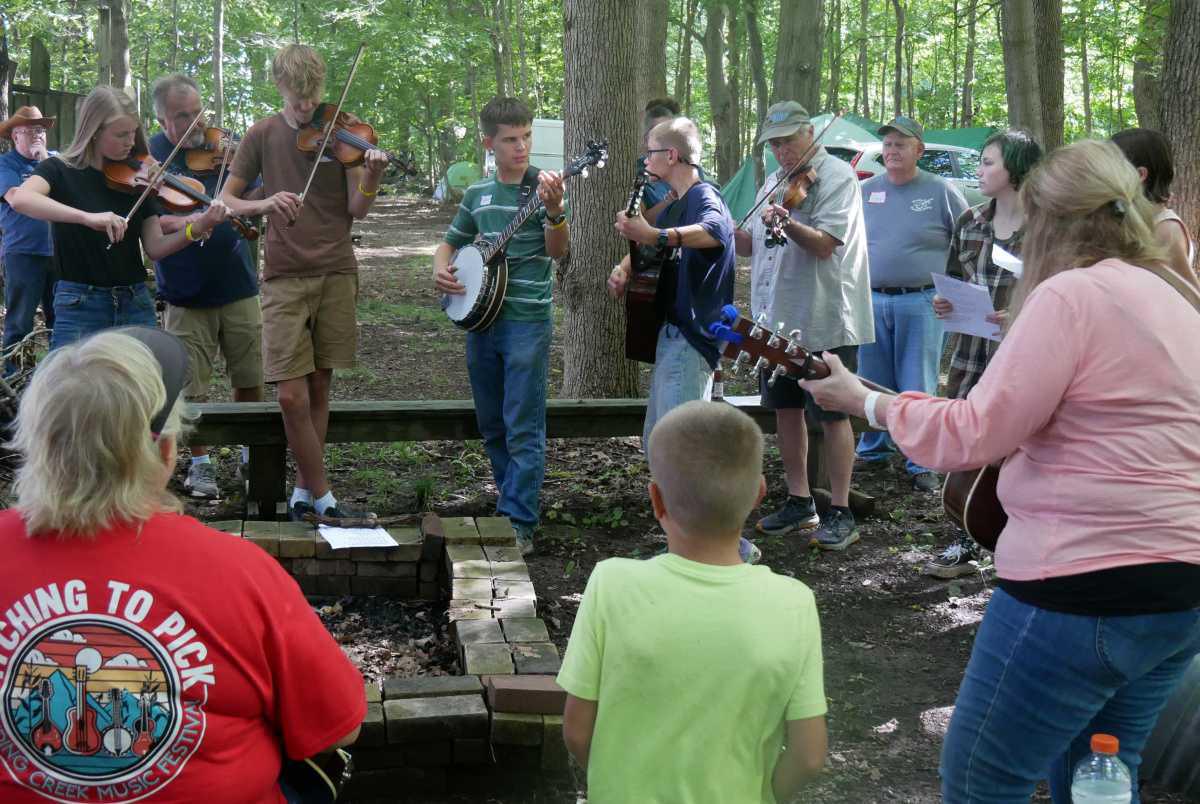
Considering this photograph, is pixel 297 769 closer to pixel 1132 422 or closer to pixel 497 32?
pixel 1132 422

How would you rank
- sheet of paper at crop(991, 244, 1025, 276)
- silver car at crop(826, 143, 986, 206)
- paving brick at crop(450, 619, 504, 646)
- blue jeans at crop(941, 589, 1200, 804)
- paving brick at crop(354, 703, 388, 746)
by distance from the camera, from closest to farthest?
blue jeans at crop(941, 589, 1200, 804) < paving brick at crop(354, 703, 388, 746) < paving brick at crop(450, 619, 504, 646) < sheet of paper at crop(991, 244, 1025, 276) < silver car at crop(826, 143, 986, 206)

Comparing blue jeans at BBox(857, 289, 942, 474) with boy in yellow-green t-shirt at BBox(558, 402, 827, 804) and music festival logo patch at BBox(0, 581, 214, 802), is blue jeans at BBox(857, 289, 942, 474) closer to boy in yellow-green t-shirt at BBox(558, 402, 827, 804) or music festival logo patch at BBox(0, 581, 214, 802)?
boy in yellow-green t-shirt at BBox(558, 402, 827, 804)

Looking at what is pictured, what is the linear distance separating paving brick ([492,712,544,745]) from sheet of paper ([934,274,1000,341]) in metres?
2.34

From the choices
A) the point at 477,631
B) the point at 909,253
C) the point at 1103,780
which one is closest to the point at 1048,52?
the point at 909,253

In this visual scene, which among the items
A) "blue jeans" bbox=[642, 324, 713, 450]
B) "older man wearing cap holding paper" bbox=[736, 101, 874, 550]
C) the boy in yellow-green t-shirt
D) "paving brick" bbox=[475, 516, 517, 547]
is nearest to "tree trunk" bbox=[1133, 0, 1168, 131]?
"older man wearing cap holding paper" bbox=[736, 101, 874, 550]

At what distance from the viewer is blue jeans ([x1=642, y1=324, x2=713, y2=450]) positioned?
5.11 m

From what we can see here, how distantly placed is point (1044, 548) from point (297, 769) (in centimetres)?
153

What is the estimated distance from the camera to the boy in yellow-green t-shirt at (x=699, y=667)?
2.00 meters

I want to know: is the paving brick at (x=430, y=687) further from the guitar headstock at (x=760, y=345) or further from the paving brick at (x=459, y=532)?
the guitar headstock at (x=760, y=345)

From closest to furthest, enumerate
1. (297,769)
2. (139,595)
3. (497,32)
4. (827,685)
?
(139,595), (297,769), (827,685), (497,32)

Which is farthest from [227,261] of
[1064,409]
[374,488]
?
[1064,409]

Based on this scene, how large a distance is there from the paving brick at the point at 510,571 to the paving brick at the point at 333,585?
67 centimetres

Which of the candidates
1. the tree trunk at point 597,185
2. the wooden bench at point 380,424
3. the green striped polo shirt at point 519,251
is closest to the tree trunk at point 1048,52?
the tree trunk at point 597,185

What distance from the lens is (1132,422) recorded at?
228 cm
